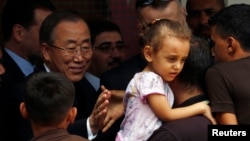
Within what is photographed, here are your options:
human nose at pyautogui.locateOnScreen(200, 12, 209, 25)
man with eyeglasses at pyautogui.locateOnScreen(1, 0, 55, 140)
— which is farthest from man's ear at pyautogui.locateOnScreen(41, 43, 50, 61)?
human nose at pyautogui.locateOnScreen(200, 12, 209, 25)

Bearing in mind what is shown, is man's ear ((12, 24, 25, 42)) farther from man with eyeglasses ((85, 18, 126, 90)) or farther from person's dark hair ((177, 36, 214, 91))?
person's dark hair ((177, 36, 214, 91))

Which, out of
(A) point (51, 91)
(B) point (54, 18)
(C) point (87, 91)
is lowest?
(C) point (87, 91)

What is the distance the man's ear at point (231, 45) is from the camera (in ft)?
9.50

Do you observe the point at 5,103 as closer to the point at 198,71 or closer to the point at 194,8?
the point at 198,71

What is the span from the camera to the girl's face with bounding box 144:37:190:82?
112 inches

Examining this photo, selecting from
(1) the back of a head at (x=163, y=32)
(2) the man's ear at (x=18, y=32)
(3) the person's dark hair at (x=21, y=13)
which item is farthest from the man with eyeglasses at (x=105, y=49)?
(1) the back of a head at (x=163, y=32)

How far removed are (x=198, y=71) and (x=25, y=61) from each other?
147 cm

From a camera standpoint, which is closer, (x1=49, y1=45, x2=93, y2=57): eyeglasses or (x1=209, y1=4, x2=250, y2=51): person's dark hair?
(x1=209, y1=4, x2=250, y2=51): person's dark hair

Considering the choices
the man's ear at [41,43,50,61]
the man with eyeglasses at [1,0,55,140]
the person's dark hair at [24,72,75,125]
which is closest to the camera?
the person's dark hair at [24,72,75,125]

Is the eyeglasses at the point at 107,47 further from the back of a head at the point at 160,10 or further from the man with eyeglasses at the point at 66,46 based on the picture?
the back of a head at the point at 160,10

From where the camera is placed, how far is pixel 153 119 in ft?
9.43

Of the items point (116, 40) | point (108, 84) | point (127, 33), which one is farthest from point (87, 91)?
point (127, 33)

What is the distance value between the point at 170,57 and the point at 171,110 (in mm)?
245

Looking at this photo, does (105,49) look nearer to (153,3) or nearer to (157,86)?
(153,3)
